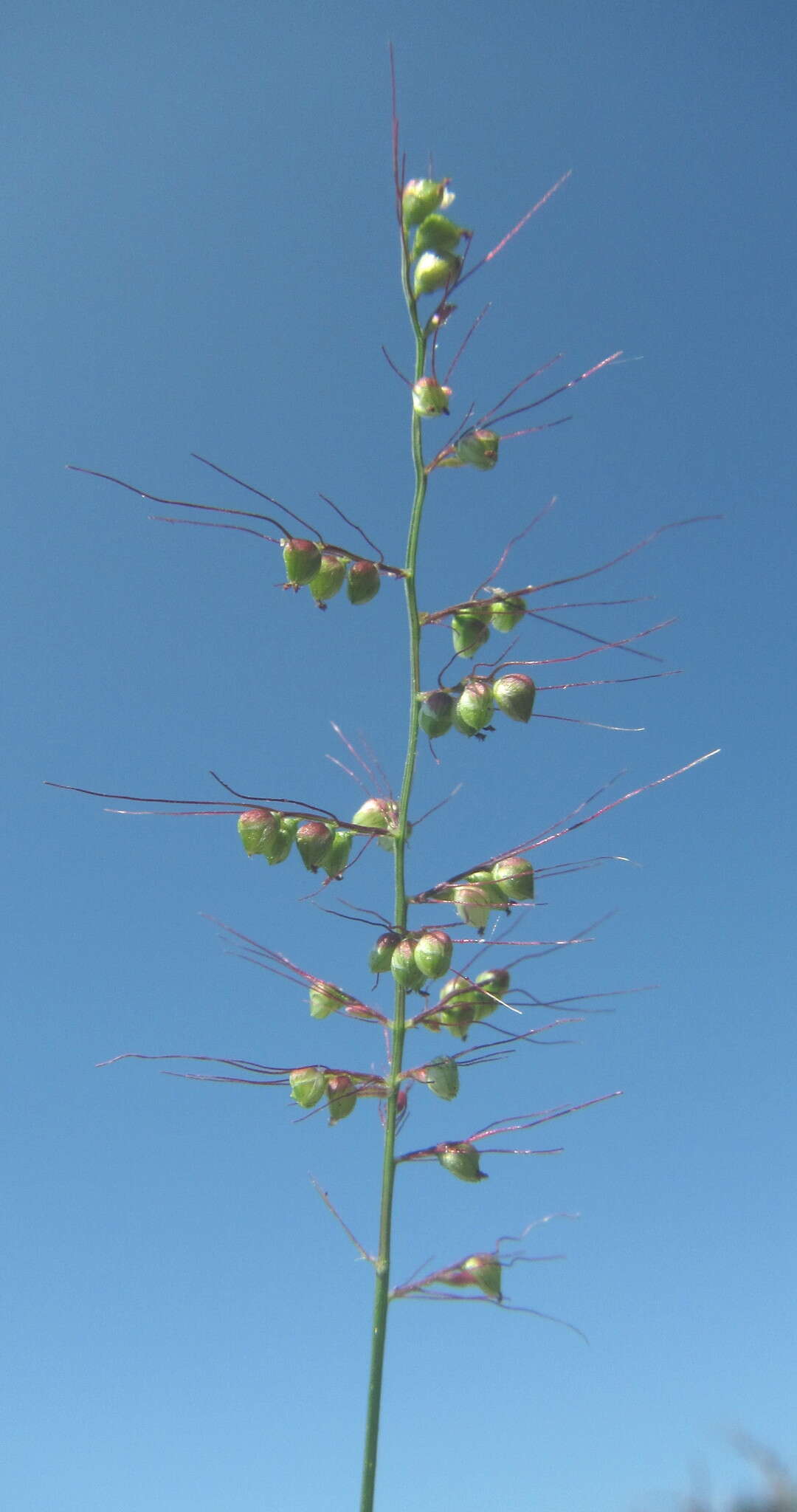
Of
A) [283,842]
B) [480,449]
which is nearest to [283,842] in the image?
[283,842]

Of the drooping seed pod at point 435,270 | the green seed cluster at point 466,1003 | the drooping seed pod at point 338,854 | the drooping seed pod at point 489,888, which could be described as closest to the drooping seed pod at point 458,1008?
the green seed cluster at point 466,1003

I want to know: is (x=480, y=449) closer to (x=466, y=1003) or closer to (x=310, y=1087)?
(x=466, y=1003)

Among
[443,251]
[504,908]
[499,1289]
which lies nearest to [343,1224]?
[499,1289]

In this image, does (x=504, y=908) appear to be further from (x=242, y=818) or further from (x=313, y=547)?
(x=313, y=547)

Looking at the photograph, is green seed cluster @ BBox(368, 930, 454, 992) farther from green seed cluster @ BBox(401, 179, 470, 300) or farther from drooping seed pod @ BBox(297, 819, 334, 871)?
green seed cluster @ BBox(401, 179, 470, 300)

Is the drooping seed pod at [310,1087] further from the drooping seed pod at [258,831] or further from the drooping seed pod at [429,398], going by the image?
the drooping seed pod at [429,398]

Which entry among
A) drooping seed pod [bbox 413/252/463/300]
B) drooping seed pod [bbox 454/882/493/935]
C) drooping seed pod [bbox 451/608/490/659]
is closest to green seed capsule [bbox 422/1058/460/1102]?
drooping seed pod [bbox 454/882/493/935]
